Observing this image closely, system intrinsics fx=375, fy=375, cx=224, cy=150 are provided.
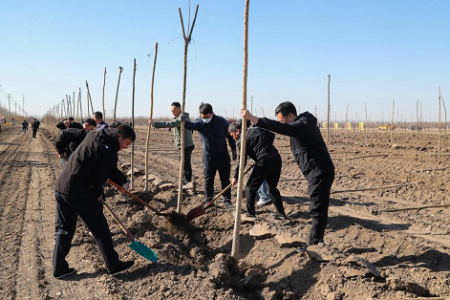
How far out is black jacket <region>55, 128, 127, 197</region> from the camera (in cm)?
355

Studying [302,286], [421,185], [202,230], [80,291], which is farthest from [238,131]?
[421,185]

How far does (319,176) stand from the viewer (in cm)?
411

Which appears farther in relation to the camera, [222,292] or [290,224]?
[290,224]

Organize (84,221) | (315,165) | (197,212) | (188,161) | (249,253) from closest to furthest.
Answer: (84,221) < (315,165) < (249,253) < (197,212) < (188,161)

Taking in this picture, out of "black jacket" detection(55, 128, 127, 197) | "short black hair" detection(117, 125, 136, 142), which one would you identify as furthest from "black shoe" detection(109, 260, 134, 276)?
"short black hair" detection(117, 125, 136, 142)

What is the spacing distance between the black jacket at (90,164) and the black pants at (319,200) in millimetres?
2137

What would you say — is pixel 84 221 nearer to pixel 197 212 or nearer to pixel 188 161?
pixel 197 212

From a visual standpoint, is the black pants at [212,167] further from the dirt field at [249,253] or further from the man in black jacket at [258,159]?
the man in black jacket at [258,159]

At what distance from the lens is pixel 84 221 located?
144 inches

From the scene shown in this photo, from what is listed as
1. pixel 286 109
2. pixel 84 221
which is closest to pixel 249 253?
pixel 286 109

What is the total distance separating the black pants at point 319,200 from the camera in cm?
411

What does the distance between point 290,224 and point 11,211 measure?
4815 millimetres

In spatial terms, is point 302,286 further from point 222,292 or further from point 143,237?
point 143,237

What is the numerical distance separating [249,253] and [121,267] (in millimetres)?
1663
